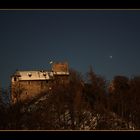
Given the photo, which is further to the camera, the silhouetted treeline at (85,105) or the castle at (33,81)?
the castle at (33,81)

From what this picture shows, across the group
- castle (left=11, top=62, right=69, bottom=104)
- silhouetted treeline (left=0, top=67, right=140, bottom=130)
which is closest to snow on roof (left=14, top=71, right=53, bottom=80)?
castle (left=11, top=62, right=69, bottom=104)

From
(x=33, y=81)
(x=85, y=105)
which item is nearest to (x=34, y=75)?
(x=33, y=81)

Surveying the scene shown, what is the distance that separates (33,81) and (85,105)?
791 millimetres

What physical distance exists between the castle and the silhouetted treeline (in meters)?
0.07

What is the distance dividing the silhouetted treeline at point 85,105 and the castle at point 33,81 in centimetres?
7

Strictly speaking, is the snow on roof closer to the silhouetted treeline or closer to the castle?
the castle

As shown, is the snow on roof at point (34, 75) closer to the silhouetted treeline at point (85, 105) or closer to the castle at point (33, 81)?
the castle at point (33, 81)

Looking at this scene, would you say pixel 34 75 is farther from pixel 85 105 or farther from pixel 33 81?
pixel 85 105

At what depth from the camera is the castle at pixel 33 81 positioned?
4000 millimetres

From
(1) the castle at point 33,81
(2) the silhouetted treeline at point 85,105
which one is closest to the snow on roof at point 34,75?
(1) the castle at point 33,81

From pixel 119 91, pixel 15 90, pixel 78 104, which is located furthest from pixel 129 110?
pixel 15 90

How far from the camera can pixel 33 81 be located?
13.6 ft

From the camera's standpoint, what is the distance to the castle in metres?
4.00

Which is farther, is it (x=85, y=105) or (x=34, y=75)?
(x=34, y=75)
